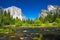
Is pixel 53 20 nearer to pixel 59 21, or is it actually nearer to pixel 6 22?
pixel 59 21

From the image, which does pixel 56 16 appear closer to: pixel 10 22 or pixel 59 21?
pixel 59 21

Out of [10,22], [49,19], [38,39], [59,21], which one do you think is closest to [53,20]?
[49,19]

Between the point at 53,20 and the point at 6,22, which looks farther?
the point at 53,20

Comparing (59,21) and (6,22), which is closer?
(6,22)

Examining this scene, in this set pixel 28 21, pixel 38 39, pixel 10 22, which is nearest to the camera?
pixel 38 39

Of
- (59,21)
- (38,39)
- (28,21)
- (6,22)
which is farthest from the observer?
(28,21)

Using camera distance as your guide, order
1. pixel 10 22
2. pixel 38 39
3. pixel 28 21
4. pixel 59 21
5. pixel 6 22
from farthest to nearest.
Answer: pixel 28 21 < pixel 59 21 < pixel 10 22 < pixel 6 22 < pixel 38 39

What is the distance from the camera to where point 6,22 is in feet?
413

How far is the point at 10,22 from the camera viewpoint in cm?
13450

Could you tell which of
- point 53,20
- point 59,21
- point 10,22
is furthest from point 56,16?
point 10,22

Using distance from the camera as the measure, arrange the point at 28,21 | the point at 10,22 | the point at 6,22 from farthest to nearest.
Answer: the point at 28,21
the point at 10,22
the point at 6,22

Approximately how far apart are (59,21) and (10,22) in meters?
36.9

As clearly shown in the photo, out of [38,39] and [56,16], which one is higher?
[56,16]

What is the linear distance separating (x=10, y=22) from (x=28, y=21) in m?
26.3
